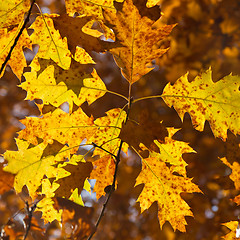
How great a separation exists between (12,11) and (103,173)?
0.72 metres

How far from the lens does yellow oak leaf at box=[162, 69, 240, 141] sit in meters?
1.27

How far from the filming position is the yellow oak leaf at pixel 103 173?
1384mm

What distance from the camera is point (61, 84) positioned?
130cm

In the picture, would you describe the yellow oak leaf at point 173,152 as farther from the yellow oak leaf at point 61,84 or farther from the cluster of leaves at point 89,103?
the yellow oak leaf at point 61,84

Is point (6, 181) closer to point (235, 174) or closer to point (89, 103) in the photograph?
point (89, 103)

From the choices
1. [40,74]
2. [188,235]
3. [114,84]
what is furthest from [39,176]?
[114,84]

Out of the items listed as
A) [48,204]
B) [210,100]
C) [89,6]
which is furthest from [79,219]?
[89,6]

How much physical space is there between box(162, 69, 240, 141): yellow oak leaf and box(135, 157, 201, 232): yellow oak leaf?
0.23 meters

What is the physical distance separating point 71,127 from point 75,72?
22cm

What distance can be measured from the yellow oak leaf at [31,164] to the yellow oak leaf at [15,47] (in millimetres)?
322

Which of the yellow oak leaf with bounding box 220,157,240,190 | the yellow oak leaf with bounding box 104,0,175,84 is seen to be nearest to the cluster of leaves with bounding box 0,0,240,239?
the yellow oak leaf with bounding box 104,0,175,84

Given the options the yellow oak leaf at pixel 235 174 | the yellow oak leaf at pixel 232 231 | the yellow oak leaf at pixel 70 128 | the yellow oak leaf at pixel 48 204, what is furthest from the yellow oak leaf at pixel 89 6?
the yellow oak leaf at pixel 232 231

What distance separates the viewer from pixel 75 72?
49.7 inches

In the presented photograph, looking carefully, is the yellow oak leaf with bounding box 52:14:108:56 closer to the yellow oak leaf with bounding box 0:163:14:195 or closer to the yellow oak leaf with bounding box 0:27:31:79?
the yellow oak leaf with bounding box 0:27:31:79
